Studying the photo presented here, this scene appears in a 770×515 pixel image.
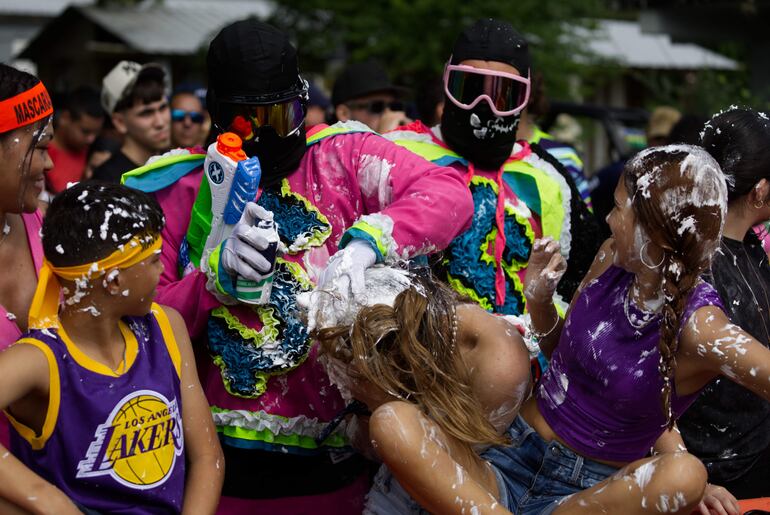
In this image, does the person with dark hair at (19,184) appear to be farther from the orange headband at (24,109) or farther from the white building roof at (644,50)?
the white building roof at (644,50)

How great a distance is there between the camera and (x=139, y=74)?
6156mm

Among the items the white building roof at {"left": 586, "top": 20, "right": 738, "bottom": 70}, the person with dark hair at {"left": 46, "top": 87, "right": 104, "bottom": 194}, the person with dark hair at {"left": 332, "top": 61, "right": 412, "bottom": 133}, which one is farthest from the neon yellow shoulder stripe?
the white building roof at {"left": 586, "top": 20, "right": 738, "bottom": 70}

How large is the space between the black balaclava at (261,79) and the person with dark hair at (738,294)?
1.38 metres

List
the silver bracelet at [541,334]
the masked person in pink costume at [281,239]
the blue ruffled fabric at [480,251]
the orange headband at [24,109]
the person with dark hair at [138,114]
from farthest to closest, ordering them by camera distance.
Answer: the person with dark hair at [138,114] → the blue ruffled fabric at [480,251] → the silver bracelet at [541,334] → the masked person in pink costume at [281,239] → the orange headband at [24,109]

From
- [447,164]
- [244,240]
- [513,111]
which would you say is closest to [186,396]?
[244,240]

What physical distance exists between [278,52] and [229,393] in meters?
1.01

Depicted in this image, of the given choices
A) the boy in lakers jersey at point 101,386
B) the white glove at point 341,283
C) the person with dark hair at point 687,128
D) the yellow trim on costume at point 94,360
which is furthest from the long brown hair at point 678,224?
the person with dark hair at point 687,128

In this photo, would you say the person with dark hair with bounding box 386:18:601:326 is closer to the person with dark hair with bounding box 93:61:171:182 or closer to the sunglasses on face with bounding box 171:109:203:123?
the person with dark hair with bounding box 93:61:171:182

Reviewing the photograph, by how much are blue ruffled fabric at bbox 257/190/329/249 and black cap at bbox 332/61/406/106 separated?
11.6 ft

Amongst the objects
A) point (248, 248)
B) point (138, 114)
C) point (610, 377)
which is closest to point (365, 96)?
point (138, 114)

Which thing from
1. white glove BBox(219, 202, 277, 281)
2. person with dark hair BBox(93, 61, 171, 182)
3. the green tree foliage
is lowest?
the green tree foliage

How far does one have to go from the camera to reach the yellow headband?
2600 millimetres

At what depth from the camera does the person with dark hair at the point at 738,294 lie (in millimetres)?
3242

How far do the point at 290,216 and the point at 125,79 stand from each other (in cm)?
357
